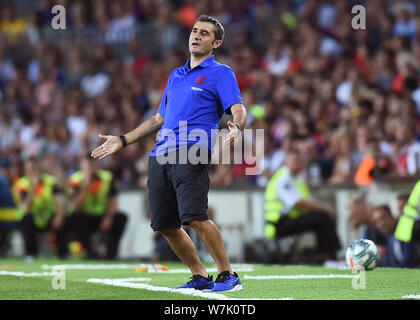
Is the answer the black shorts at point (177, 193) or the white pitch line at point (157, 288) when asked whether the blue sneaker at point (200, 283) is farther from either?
the black shorts at point (177, 193)

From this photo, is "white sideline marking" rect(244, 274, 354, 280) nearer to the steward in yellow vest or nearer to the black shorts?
the steward in yellow vest

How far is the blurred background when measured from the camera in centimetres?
1306

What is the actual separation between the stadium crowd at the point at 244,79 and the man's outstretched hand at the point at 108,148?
5.79m

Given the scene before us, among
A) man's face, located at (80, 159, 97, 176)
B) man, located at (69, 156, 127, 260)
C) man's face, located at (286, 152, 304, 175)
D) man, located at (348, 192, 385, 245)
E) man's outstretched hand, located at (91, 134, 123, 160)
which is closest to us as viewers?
man's outstretched hand, located at (91, 134, 123, 160)

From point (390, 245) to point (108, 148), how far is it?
5.07 metres

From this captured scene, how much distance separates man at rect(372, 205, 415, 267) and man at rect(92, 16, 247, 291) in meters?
3.93

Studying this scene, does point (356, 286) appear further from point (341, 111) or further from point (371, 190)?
point (341, 111)

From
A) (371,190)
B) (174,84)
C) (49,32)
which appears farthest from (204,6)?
(174,84)

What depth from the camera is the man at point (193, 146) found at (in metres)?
6.97

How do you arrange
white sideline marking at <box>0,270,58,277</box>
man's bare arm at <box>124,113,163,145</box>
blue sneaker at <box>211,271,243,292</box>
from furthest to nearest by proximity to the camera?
white sideline marking at <box>0,270,58,277</box> → man's bare arm at <box>124,113,163,145</box> → blue sneaker at <box>211,271,243,292</box>

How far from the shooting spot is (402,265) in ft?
34.6

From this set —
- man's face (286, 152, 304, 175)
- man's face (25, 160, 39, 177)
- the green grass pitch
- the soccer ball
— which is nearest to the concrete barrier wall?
man's face (286, 152, 304, 175)

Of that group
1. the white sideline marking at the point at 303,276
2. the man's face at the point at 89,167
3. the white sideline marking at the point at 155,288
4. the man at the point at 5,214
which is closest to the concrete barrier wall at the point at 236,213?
the man's face at the point at 89,167

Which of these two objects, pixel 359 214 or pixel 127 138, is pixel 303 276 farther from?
pixel 359 214
